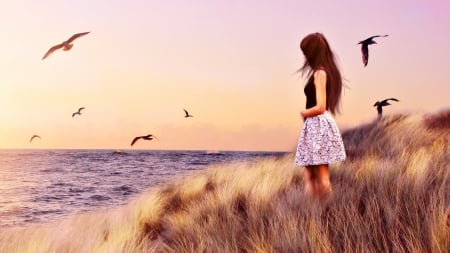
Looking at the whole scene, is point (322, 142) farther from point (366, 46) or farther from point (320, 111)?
point (366, 46)

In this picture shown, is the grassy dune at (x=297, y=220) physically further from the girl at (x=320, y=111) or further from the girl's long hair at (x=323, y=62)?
the girl's long hair at (x=323, y=62)

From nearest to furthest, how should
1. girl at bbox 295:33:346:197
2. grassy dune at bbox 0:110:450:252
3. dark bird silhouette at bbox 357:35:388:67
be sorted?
grassy dune at bbox 0:110:450:252 < girl at bbox 295:33:346:197 < dark bird silhouette at bbox 357:35:388:67

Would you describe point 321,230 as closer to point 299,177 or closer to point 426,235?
point 426,235

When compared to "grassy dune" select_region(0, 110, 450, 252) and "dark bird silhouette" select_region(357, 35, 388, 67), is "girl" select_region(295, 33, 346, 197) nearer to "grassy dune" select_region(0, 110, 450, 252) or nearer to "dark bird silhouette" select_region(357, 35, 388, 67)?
"grassy dune" select_region(0, 110, 450, 252)

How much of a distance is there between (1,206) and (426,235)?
13.5 metres

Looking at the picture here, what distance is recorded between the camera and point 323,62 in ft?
17.3

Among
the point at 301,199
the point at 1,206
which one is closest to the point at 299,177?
the point at 301,199

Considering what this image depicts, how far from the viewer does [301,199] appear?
5.03 m

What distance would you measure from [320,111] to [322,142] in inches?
12.3

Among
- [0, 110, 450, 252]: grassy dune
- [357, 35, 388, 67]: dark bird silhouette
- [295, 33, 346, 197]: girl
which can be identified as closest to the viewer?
[0, 110, 450, 252]: grassy dune

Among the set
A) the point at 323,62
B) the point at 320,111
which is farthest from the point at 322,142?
the point at 323,62

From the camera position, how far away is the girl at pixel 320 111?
5.23 metres

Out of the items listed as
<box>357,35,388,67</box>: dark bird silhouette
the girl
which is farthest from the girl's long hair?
<box>357,35,388,67</box>: dark bird silhouette

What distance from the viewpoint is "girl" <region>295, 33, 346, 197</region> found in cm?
523
